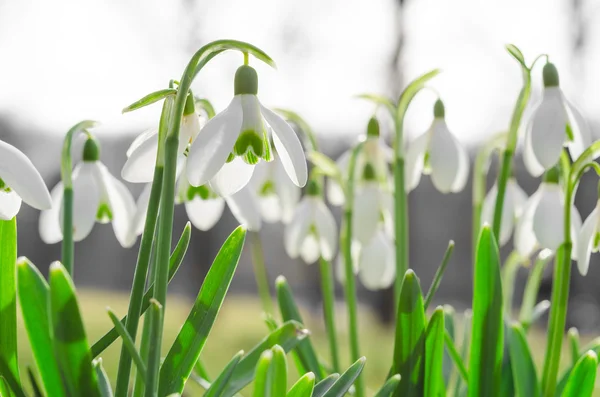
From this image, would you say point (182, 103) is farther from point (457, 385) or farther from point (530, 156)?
point (457, 385)

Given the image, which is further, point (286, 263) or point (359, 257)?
point (286, 263)

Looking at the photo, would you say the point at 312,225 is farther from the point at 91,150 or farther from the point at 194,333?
the point at 194,333

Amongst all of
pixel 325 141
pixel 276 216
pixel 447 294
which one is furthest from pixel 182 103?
pixel 325 141

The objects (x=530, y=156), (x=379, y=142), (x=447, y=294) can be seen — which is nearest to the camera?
(x=530, y=156)

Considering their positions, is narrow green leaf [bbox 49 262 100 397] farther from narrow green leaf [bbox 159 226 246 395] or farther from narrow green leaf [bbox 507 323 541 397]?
narrow green leaf [bbox 507 323 541 397]

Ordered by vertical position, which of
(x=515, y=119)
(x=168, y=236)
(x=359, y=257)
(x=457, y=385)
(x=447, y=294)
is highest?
(x=515, y=119)

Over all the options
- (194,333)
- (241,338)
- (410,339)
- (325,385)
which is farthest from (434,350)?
(241,338)
